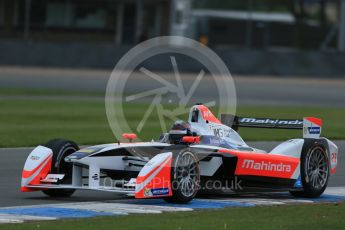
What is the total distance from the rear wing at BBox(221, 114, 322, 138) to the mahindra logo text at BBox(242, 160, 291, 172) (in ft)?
2.47

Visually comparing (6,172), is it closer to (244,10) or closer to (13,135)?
(13,135)

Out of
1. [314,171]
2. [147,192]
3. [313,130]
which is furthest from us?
[313,130]

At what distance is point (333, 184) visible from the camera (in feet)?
50.9

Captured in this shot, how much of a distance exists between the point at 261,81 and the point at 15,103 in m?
15.3

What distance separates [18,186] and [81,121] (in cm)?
1238

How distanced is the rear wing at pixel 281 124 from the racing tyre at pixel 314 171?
29cm

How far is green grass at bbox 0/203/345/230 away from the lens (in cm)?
1045

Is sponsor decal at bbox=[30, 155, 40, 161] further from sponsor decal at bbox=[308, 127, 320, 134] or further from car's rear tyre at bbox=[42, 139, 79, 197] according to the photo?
sponsor decal at bbox=[308, 127, 320, 134]

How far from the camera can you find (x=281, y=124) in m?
14.5

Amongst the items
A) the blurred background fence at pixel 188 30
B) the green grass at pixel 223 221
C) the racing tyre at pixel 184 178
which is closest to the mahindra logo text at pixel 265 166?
the racing tyre at pixel 184 178

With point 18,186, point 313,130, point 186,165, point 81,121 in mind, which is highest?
point 313,130

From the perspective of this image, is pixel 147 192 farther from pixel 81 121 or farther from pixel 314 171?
pixel 81 121

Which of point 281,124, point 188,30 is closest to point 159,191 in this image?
point 281,124

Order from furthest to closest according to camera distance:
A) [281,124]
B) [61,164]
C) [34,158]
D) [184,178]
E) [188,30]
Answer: [188,30], [281,124], [61,164], [34,158], [184,178]
